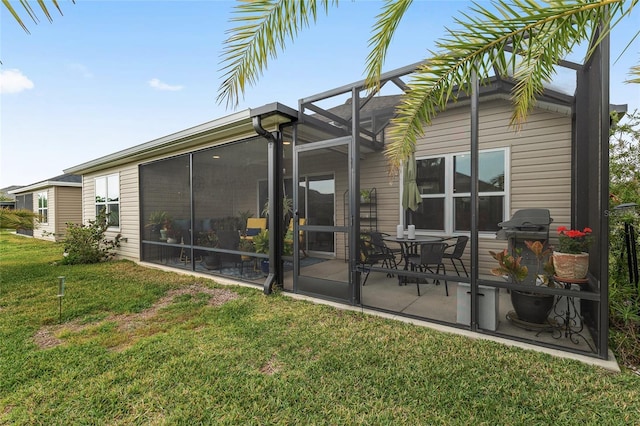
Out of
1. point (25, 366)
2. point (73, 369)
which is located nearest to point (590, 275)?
point (73, 369)

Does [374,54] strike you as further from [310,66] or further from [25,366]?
[25,366]

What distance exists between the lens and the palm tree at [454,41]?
1202 mm

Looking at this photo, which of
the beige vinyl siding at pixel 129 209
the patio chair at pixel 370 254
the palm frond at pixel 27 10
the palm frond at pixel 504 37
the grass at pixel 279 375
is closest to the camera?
the palm frond at pixel 27 10

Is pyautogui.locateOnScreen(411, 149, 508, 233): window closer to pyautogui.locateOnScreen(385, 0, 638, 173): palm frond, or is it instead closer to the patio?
the patio

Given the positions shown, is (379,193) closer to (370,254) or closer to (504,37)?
(370,254)

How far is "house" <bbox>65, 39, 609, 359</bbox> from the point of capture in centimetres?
283

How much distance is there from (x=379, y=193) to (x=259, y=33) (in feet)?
15.6

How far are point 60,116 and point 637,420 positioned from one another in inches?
525

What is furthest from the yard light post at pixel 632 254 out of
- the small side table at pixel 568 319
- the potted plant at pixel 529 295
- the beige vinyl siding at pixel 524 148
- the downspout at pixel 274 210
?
the downspout at pixel 274 210

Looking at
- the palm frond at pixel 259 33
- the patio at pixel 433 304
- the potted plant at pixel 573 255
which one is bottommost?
the patio at pixel 433 304

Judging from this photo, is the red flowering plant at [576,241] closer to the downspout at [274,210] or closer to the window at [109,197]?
the downspout at [274,210]

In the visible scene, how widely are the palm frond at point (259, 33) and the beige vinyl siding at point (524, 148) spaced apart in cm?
380

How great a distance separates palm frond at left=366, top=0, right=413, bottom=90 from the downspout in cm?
241

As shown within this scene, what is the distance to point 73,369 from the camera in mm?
2355
